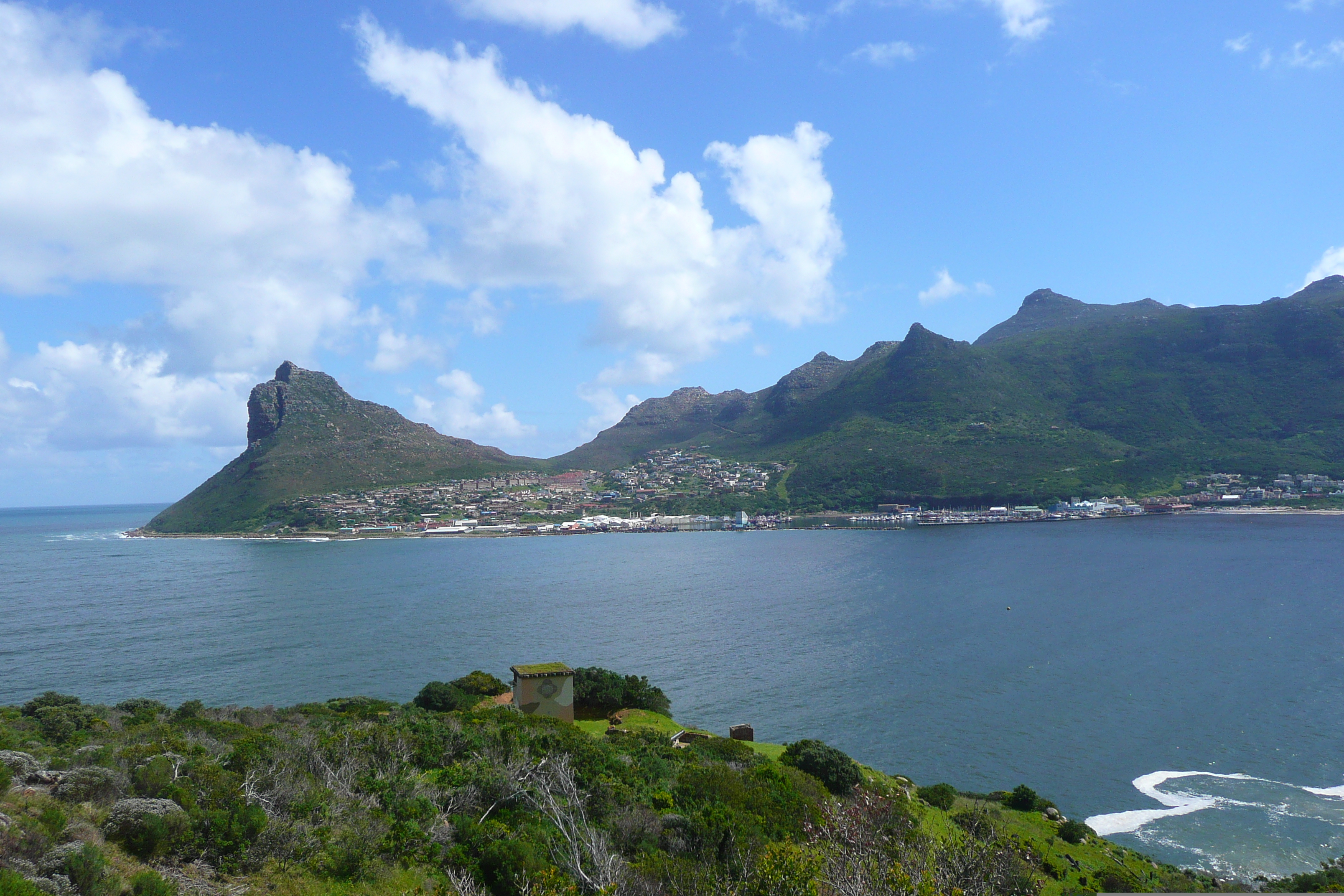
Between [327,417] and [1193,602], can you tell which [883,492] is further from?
[327,417]

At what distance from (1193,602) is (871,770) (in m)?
36.8

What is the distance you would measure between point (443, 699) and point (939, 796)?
14.5 m

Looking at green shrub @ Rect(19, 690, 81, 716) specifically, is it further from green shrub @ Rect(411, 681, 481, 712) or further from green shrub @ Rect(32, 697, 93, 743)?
green shrub @ Rect(411, 681, 481, 712)

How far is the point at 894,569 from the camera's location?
6334 cm

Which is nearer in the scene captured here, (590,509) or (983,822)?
(983,822)

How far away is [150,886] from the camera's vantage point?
7.24m

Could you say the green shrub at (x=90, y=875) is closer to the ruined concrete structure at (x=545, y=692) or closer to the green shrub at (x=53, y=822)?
the green shrub at (x=53, y=822)

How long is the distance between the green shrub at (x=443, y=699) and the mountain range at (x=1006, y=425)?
107 metres

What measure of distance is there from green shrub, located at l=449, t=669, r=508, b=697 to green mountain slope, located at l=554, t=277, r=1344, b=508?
342 ft

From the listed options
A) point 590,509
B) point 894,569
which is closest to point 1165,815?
point 894,569

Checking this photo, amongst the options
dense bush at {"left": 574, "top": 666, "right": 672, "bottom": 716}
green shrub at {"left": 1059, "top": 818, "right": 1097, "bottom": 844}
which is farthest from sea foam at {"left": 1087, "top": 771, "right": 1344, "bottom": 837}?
dense bush at {"left": 574, "top": 666, "right": 672, "bottom": 716}

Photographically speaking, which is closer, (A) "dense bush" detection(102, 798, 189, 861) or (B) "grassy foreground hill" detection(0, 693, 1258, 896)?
(B) "grassy foreground hill" detection(0, 693, 1258, 896)

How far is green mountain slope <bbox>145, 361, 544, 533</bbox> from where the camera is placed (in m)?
128

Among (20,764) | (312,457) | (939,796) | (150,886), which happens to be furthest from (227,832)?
(312,457)
